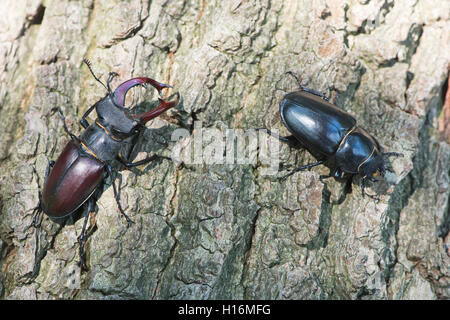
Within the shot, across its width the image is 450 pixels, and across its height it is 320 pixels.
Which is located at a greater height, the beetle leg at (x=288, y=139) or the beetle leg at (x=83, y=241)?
the beetle leg at (x=288, y=139)

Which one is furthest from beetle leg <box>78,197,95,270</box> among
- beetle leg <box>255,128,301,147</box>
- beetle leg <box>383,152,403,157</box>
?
beetle leg <box>383,152,403,157</box>

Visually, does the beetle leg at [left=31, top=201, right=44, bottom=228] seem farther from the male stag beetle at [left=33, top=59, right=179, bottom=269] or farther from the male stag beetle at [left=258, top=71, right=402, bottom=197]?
the male stag beetle at [left=258, top=71, right=402, bottom=197]

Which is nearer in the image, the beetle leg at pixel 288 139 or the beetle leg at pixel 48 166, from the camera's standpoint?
the beetle leg at pixel 48 166

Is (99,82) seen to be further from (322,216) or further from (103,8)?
(322,216)

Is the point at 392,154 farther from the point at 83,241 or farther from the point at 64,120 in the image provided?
the point at 64,120

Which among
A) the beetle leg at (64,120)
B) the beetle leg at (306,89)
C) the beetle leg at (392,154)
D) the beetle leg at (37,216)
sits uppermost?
the beetle leg at (306,89)

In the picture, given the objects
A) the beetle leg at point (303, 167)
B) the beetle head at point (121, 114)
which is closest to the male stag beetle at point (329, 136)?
the beetle leg at point (303, 167)

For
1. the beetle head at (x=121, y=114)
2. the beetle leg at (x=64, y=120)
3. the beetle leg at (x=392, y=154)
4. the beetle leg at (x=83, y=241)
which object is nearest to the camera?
the beetle leg at (x=83, y=241)

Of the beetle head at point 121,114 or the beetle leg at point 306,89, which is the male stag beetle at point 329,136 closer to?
the beetle leg at point 306,89

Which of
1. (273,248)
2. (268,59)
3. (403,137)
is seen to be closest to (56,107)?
(268,59)
